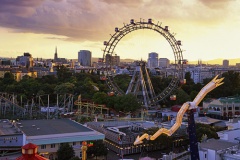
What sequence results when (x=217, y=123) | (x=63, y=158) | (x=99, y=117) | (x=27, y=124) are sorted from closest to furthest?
(x=63, y=158), (x=27, y=124), (x=217, y=123), (x=99, y=117)

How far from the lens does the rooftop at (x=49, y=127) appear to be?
25641 millimetres

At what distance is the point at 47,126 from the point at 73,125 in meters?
2.13

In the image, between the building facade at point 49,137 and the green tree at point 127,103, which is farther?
the green tree at point 127,103

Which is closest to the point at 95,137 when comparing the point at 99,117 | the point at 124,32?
the point at 99,117

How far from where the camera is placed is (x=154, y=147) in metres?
26.8

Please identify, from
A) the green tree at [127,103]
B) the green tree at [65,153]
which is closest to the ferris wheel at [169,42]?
the green tree at [127,103]

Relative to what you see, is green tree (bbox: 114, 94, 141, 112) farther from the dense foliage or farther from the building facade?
the building facade

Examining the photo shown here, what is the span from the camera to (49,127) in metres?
27.5

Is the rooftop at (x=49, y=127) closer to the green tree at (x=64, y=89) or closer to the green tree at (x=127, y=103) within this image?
the green tree at (x=127, y=103)

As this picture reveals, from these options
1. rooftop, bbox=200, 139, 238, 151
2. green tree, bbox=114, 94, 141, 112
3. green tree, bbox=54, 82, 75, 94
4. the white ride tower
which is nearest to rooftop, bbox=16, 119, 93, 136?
rooftop, bbox=200, 139, 238, 151

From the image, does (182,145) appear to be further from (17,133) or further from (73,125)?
(17,133)

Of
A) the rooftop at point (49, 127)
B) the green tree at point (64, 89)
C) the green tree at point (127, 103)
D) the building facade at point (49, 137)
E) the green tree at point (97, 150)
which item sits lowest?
the green tree at point (97, 150)

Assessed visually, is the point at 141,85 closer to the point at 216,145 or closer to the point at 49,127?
the point at 49,127

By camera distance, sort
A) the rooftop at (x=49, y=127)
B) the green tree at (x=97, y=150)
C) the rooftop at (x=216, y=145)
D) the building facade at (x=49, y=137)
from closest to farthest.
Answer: the rooftop at (x=216, y=145) → the green tree at (x=97, y=150) → the building facade at (x=49, y=137) → the rooftop at (x=49, y=127)
